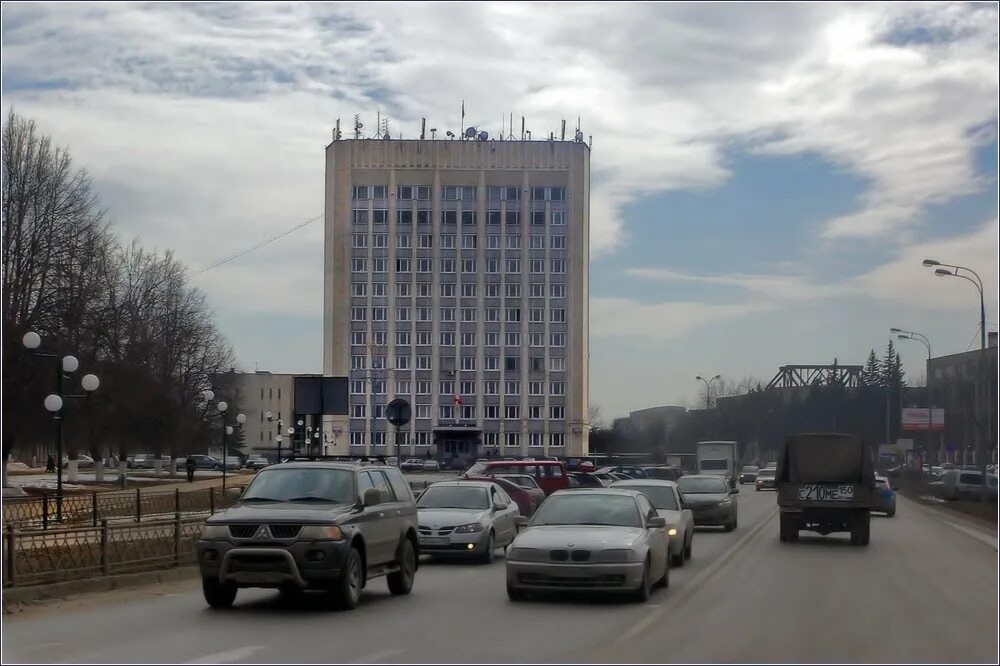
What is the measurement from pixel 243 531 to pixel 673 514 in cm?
908

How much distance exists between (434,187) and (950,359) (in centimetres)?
5693

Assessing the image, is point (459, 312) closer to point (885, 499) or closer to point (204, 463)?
point (204, 463)

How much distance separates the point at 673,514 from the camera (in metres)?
20.7

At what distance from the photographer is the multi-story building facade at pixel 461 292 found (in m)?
122

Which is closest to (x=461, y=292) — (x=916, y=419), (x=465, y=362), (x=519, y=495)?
(x=465, y=362)

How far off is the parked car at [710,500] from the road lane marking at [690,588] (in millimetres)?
771

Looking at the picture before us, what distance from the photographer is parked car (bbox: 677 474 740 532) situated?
30953 mm

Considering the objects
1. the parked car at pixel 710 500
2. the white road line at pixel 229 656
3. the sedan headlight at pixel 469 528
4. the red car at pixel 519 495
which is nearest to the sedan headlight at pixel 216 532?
the white road line at pixel 229 656

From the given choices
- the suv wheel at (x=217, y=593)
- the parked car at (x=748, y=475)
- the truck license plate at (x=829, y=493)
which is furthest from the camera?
the parked car at (x=748, y=475)

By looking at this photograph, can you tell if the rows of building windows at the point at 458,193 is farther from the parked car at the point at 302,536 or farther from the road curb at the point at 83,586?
the parked car at the point at 302,536

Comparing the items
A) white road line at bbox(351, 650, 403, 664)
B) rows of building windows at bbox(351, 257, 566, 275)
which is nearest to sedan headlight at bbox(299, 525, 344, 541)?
white road line at bbox(351, 650, 403, 664)

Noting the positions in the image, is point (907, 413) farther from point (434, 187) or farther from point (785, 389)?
point (434, 187)

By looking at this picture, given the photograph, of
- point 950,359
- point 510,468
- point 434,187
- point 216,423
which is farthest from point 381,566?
point 434,187

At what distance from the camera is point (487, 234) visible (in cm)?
12388
